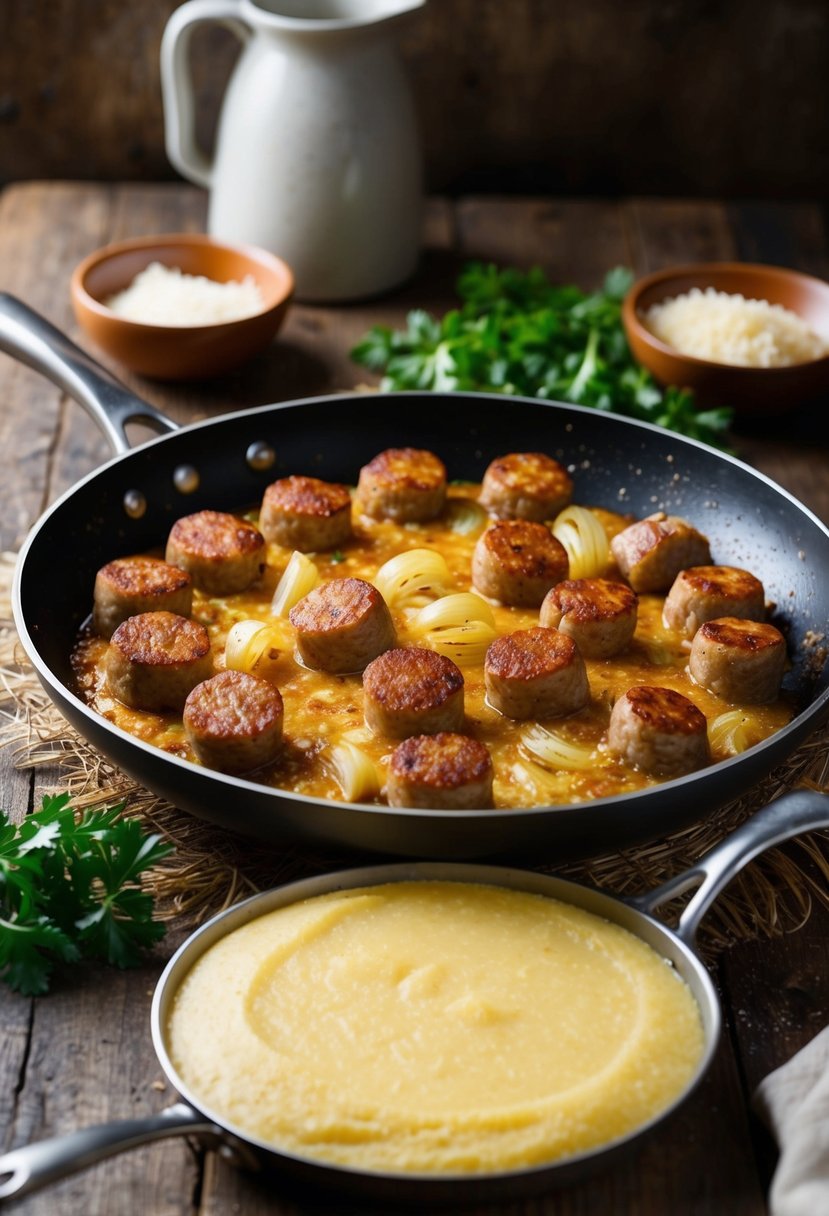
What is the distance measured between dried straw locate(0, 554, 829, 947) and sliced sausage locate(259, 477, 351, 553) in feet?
2.89

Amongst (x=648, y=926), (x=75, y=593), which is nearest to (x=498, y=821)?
(x=648, y=926)

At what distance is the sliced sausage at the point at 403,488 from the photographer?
4160 mm

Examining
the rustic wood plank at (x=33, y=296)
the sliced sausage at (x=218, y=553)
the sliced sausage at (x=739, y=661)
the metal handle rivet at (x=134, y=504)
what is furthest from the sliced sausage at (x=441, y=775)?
the rustic wood plank at (x=33, y=296)

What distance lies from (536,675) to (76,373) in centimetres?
188

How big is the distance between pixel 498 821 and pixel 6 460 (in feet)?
9.55

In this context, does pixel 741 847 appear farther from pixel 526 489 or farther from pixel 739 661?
pixel 526 489

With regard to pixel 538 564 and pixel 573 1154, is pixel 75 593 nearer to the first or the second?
pixel 538 564

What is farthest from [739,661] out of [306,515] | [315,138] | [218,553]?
[315,138]

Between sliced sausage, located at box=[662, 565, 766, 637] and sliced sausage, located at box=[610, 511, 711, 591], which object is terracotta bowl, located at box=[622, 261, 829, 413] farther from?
sliced sausage, located at box=[662, 565, 766, 637]

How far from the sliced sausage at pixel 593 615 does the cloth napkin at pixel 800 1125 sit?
119 centimetres

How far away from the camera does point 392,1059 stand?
8.00 ft

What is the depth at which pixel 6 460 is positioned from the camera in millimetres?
4957

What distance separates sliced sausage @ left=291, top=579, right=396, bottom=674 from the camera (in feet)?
11.3

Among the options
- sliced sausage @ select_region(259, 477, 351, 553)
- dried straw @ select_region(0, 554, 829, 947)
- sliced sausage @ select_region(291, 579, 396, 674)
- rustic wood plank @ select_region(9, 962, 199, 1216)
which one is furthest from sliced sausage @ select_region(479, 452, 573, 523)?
rustic wood plank @ select_region(9, 962, 199, 1216)
